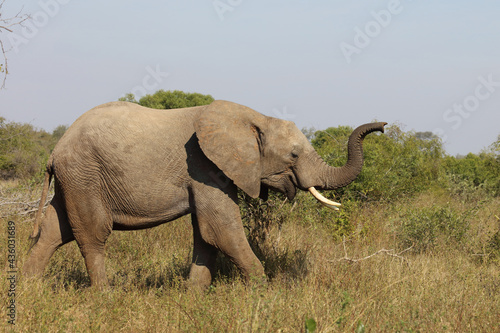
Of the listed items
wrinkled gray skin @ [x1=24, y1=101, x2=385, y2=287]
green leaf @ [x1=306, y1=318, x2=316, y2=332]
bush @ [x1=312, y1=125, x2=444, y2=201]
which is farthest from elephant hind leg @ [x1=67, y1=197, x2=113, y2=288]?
bush @ [x1=312, y1=125, x2=444, y2=201]

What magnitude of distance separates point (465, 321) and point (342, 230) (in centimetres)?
397

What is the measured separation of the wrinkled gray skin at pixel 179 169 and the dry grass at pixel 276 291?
0.54 meters

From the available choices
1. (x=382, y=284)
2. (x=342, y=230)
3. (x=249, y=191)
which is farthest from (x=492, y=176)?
(x=249, y=191)

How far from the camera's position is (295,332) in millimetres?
4438

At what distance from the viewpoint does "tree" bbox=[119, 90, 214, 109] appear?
995 inches

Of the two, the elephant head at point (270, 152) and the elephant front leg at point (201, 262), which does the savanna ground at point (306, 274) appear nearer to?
the elephant front leg at point (201, 262)

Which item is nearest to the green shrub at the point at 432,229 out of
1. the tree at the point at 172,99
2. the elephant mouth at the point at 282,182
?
the elephant mouth at the point at 282,182

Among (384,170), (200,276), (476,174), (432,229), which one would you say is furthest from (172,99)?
(200,276)

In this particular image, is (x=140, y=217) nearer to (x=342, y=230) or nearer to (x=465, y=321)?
(x=465, y=321)

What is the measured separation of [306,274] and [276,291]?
0.87 m

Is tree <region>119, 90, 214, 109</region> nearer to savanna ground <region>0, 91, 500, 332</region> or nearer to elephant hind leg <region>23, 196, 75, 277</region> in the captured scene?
savanna ground <region>0, 91, 500, 332</region>

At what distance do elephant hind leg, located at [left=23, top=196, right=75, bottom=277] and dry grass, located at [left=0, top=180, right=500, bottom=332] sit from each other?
22 cm

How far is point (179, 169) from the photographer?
19.1ft

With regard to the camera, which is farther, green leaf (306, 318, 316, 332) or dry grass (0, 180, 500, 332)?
dry grass (0, 180, 500, 332)
